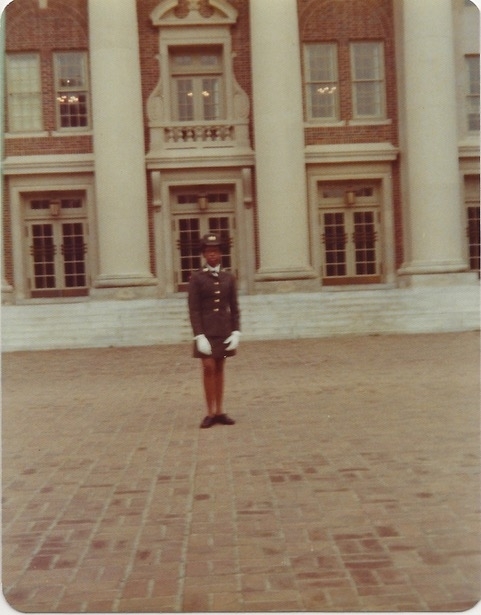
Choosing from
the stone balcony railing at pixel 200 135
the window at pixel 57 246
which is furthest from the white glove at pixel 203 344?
the stone balcony railing at pixel 200 135

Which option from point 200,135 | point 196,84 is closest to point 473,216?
point 200,135

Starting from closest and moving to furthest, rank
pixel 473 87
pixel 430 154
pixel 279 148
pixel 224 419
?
pixel 224 419
pixel 473 87
pixel 430 154
pixel 279 148

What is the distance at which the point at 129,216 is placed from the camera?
64.5ft

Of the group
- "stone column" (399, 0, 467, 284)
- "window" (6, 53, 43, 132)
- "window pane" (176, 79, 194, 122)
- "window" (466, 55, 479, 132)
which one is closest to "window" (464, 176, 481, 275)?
"stone column" (399, 0, 467, 284)

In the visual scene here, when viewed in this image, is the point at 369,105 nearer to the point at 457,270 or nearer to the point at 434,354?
the point at 457,270

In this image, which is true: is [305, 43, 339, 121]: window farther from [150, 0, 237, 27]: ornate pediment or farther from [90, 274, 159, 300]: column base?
[90, 274, 159, 300]: column base

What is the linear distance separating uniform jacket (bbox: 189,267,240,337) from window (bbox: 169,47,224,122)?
1480 cm

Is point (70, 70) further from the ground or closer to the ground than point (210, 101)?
further from the ground

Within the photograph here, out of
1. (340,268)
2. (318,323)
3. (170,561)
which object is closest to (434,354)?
(318,323)

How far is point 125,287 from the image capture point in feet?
62.4

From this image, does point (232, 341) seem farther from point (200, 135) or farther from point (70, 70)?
point (70, 70)

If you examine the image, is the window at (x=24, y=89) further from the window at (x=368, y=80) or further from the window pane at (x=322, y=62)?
the window at (x=368, y=80)

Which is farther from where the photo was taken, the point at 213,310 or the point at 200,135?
the point at 200,135

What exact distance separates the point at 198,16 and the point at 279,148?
4.36 meters
